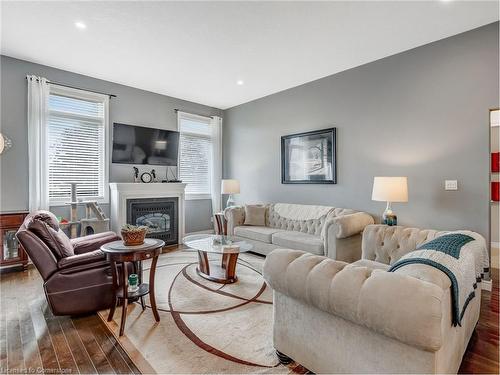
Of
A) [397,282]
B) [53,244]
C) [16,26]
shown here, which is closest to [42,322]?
[53,244]

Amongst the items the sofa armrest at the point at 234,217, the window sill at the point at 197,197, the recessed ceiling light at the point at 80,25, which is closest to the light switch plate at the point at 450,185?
the sofa armrest at the point at 234,217

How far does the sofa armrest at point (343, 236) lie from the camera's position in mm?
3352

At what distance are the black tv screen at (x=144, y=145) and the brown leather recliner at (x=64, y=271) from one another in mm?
2420

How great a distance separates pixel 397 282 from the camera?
120 cm

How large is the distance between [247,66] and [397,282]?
3724 mm

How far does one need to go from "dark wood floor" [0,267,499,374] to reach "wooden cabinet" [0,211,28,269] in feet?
3.64

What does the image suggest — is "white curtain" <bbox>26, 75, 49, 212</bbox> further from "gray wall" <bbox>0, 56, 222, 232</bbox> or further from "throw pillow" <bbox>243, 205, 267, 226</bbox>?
"throw pillow" <bbox>243, 205, 267, 226</bbox>

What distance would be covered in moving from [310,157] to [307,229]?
4.28ft

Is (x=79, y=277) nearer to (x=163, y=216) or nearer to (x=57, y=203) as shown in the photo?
(x=57, y=203)

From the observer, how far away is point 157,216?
514cm

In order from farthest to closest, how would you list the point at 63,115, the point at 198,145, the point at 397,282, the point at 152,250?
the point at 198,145 → the point at 63,115 → the point at 152,250 → the point at 397,282

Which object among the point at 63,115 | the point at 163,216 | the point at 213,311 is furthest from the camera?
the point at 163,216

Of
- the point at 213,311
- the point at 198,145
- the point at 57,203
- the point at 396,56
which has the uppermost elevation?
the point at 396,56

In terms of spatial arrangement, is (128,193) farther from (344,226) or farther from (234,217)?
(344,226)
